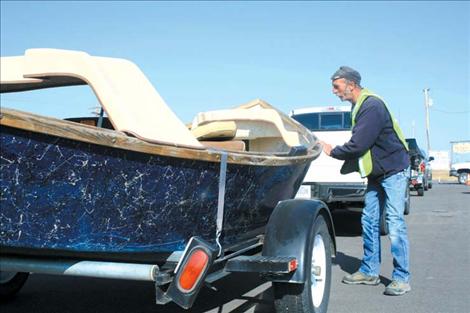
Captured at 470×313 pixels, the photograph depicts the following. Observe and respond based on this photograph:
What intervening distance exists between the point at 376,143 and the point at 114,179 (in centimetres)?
298

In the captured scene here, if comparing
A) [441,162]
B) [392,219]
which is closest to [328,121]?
[392,219]

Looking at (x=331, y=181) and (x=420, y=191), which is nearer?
(x=331, y=181)

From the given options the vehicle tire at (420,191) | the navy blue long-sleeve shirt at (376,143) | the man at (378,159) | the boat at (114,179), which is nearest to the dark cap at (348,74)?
the man at (378,159)

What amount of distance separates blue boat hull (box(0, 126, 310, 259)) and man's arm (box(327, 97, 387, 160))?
176cm

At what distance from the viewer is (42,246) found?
284 cm

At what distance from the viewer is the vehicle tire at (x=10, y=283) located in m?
4.98

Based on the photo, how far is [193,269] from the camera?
10.2 ft

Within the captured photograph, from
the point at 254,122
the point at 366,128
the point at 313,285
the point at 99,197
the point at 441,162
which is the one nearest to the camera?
the point at 99,197

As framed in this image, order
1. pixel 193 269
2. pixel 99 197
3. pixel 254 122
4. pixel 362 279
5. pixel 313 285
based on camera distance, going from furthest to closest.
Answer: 1. pixel 254 122
2. pixel 362 279
3. pixel 313 285
4. pixel 193 269
5. pixel 99 197

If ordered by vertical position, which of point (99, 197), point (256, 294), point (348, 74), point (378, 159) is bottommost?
point (256, 294)

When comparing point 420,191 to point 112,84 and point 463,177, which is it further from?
point 112,84

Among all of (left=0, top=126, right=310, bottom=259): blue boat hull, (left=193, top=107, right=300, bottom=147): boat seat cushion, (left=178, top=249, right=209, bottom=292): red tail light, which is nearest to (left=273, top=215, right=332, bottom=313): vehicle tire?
(left=0, top=126, right=310, bottom=259): blue boat hull

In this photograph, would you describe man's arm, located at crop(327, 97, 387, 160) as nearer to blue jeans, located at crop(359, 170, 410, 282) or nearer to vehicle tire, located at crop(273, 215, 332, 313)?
blue jeans, located at crop(359, 170, 410, 282)

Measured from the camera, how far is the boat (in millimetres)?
2629
